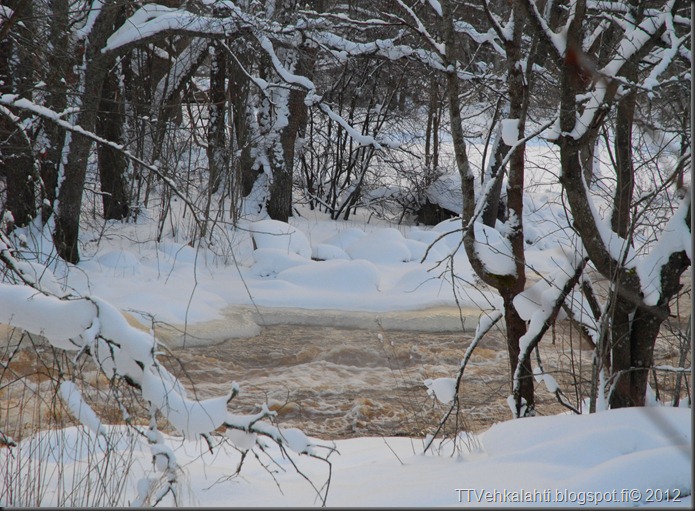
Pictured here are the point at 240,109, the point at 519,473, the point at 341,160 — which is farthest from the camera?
the point at 341,160

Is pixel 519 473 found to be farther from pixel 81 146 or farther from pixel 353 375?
pixel 81 146

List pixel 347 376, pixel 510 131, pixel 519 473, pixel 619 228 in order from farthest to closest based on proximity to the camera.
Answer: pixel 347 376
pixel 619 228
pixel 510 131
pixel 519 473

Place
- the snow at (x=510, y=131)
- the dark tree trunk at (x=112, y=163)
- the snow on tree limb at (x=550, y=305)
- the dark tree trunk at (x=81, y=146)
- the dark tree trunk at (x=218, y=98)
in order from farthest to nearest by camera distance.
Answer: the dark tree trunk at (x=218, y=98) → the dark tree trunk at (x=112, y=163) → the dark tree trunk at (x=81, y=146) → the snow on tree limb at (x=550, y=305) → the snow at (x=510, y=131)

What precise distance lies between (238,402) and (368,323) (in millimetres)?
2757

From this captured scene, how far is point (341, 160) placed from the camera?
48.0ft

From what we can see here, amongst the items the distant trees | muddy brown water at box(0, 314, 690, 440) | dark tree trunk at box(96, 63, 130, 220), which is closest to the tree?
the distant trees

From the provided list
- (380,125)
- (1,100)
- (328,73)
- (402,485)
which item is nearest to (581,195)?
(402,485)

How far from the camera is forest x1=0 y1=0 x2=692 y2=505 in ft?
10.8

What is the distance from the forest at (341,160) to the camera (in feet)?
10.8

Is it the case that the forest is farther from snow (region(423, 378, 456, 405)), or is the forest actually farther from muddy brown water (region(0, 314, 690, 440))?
muddy brown water (region(0, 314, 690, 440))

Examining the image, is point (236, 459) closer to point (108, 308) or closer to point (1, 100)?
point (108, 308)

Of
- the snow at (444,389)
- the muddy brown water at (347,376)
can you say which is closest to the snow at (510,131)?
the snow at (444,389)

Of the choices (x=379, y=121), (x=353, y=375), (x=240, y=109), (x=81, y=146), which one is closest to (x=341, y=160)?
(x=379, y=121)

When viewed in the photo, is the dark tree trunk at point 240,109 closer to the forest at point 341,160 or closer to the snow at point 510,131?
the forest at point 341,160
